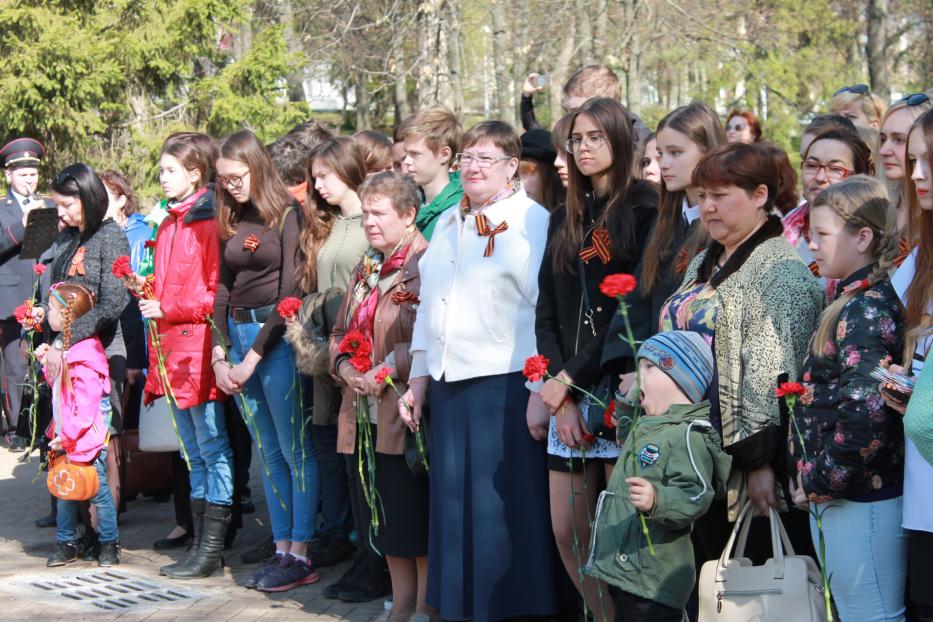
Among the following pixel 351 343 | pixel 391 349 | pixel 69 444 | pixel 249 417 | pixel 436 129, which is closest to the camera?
pixel 351 343

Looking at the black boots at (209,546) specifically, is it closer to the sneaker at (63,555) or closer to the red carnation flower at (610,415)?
the sneaker at (63,555)

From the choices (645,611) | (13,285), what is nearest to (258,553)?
(645,611)

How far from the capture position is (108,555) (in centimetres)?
708

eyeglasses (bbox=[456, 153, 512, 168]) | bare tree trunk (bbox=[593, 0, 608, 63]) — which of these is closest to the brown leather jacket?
eyeglasses (bbox=[456, 153, 512, 168])

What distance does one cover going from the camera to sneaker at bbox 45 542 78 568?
7113mm

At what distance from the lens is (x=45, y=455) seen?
25.0 feet

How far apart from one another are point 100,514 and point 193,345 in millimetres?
1249

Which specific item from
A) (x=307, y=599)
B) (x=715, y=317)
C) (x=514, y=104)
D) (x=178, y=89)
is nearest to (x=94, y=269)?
(x=307, y=599)

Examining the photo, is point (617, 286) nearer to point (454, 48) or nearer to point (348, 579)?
point (348, 579)

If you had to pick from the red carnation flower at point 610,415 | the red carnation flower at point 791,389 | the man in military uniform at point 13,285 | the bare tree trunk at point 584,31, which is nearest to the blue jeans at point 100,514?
the red carnation flower at point 610,415

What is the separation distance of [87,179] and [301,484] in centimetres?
230

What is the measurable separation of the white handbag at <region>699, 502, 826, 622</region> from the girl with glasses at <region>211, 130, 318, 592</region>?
9.97 feet

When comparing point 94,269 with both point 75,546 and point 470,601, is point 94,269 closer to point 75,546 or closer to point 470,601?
point 75,546

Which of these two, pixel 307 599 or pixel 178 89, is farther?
pixel 178 89
